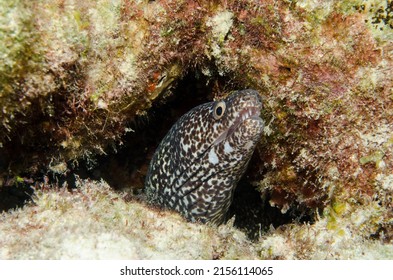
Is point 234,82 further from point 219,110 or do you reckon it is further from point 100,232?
point 100,232

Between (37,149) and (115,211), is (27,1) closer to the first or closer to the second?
(37,149)

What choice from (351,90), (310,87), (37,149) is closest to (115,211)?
(37,149)

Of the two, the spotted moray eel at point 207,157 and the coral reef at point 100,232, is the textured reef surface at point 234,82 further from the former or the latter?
the spotted moray eel at point 207,157

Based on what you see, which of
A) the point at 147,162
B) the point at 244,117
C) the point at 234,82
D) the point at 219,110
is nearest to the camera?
the point at 244,117

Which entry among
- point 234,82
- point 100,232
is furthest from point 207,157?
point 100,232

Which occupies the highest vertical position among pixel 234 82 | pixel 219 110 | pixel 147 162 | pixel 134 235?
pixel 234 82

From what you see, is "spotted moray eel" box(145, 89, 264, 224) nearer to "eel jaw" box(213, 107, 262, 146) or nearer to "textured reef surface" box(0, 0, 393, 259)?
"eel jaw" box(213, 107, 262, 146)
